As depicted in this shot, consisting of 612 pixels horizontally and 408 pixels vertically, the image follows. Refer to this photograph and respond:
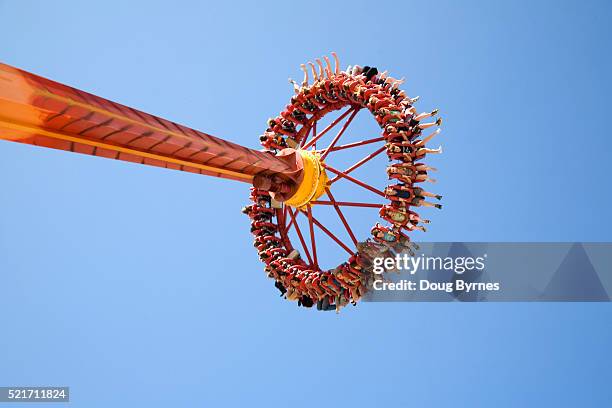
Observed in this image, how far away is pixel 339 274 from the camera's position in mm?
11695

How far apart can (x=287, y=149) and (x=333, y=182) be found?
4.11ft

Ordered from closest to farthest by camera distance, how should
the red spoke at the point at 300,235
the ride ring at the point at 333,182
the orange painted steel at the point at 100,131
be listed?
the orange painted steel at the point at 100,131 → the ride ring at the point at 333,182 → the red spoke at the point at 300,235

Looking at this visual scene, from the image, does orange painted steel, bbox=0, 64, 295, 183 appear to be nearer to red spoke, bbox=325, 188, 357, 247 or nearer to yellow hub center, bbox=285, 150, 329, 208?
yellow hub center, bbox=285, 150, 329, 208

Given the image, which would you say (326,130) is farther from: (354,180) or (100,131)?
(100,131)

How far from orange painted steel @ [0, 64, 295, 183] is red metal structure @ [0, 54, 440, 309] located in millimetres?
13

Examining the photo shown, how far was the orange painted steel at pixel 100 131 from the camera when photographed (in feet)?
21.5

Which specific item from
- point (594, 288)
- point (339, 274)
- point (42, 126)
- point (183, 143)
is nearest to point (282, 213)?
point (339, 274)

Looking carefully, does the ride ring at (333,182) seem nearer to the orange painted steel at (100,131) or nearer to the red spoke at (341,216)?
the red spoke at (341,216)

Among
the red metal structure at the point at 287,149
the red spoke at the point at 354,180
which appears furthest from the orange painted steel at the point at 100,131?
Answer: the red spoke at the point at 354,180

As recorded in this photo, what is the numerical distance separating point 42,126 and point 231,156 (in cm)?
358

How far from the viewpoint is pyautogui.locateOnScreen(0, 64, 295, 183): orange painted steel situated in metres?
6.55

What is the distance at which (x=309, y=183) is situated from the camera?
1228 cm

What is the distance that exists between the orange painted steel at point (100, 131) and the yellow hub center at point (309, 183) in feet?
5.68

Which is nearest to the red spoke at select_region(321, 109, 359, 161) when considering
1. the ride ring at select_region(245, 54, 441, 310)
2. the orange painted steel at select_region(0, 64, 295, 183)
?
the ride ring at select_region(245, 54, 441, 310)
